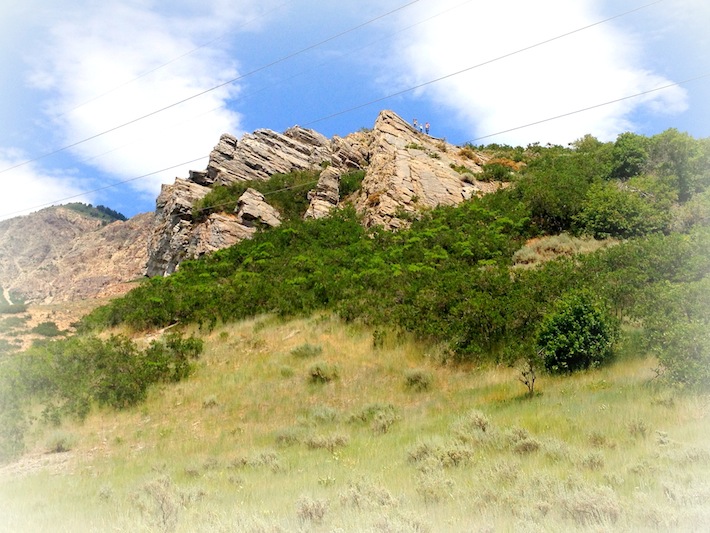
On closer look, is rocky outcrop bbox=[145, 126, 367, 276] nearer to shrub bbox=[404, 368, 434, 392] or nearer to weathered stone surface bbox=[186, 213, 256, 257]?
weathered stone surface bbox=[186, 213, 256, 257]

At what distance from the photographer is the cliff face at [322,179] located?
3016 cm

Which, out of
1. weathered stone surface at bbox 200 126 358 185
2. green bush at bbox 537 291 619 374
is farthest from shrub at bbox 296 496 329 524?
weathered stone surface at bbox 200 126 358 185

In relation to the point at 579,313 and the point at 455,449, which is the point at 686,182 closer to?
the point at 579,313

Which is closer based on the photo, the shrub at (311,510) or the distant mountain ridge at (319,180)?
the shrub at (311,510)

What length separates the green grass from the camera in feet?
17.7

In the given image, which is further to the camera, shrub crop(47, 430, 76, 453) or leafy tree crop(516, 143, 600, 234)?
leafy tree crop(516, 143, 600, 234)

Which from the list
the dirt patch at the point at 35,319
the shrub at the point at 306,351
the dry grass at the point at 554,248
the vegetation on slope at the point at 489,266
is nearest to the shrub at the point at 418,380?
the vegetation on slope at the point at 489,266

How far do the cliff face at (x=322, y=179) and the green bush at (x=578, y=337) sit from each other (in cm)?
1599

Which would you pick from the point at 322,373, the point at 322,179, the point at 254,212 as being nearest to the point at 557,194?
the point at 322,179

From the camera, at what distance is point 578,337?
1152 centimetres

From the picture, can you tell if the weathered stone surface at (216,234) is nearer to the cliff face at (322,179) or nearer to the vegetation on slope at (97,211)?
the cliff face at (322,179)

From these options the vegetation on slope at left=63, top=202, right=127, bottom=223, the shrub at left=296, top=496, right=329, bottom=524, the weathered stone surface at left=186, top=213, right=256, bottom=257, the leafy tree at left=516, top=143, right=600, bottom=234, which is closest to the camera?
the shrub at left=296, top=496, right=329, bottom=524

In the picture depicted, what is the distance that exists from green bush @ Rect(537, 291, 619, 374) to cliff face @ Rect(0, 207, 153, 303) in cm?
4348

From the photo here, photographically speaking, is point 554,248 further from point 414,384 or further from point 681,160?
point 414,384
